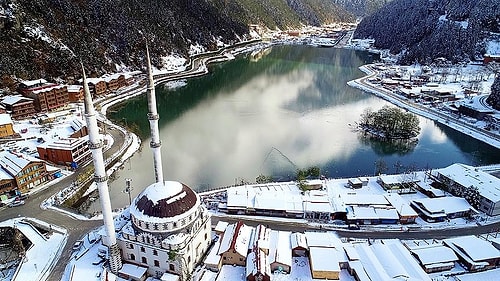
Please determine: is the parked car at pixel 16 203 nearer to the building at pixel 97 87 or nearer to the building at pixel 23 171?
the building at pixel 23 171

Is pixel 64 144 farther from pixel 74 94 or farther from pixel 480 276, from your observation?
pixel 480 276

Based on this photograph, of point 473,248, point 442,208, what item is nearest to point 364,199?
point 442,208

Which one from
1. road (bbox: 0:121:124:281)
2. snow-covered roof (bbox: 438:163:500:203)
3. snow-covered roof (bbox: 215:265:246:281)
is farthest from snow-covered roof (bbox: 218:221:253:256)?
snow-covered roof (bbox: 438:163:500:203)

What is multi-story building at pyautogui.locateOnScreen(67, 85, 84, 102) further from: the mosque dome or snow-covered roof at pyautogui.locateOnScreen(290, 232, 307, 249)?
snow-covered roof at pyautogui.locateOnScreen(290, 232, 307, 249)

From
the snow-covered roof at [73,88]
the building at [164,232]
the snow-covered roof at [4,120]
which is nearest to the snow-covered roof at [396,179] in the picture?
the building at [164,232]

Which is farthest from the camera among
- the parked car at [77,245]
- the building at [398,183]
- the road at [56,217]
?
the building at [398,183]

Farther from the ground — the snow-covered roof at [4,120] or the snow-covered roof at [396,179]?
the snow-covered roof at [4,120]

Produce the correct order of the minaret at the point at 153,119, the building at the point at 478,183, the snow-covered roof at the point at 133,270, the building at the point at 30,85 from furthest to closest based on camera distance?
the building at the point at 30,85, the building at the point at 478,183, the minaret at the point at 153,119, the snow-covered roof at the point at 133,270

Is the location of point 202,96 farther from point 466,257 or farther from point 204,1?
point 204,1

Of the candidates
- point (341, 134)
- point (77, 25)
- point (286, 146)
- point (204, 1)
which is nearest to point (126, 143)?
point (286, 146)
